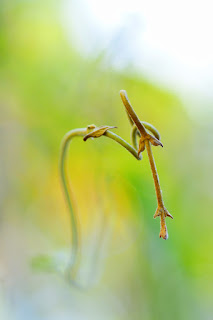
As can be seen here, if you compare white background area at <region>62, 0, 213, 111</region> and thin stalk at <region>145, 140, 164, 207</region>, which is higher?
white background area at <region>62, 0, 213, 111</region>

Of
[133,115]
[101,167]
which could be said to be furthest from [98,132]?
[101,167]

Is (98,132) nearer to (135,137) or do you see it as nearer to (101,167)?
(135,137)

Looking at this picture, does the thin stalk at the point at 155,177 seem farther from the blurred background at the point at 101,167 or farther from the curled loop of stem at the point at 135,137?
the blurred background at the point at 101,167

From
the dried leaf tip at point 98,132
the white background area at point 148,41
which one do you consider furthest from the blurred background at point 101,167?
the dried leaf tip at point 98,132

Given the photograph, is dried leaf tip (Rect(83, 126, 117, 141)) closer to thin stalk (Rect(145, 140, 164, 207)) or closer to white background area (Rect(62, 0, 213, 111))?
thin stalk (Rect(145, 140, 164, 207))

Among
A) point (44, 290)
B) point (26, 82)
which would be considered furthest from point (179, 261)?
point (26, 82)

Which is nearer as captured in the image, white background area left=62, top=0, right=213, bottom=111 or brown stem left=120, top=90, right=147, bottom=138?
brown stem left=120, top=90, right=147, bottom=138

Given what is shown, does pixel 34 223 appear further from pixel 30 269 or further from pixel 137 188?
pixel 137 188

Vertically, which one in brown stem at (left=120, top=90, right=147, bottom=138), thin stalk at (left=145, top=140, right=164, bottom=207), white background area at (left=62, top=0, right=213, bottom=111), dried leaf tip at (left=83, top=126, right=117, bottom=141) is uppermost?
white background area at (left=62, top=0, right=213, bottom=111)

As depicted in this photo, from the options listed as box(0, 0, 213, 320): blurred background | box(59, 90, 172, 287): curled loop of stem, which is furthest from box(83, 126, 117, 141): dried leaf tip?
box(0, 0, 213, 320): blurred background
